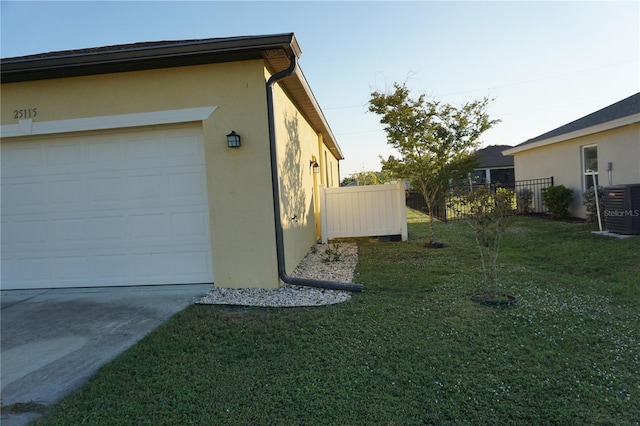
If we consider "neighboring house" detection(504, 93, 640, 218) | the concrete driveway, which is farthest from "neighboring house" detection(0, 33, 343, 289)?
"neighboring house" detection(504, 93, 640, 218)

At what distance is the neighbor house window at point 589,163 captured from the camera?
12.6 meters

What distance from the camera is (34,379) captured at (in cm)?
343

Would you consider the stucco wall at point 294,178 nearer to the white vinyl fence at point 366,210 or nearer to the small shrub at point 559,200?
the white vinyl fence at point 366,210

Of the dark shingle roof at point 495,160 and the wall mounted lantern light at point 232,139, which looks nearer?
the wall mounted lantern light at point 232,139

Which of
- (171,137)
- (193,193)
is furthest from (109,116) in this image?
(193,193)

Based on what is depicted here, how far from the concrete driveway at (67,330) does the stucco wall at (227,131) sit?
30.5 inches

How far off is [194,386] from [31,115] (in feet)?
16.7

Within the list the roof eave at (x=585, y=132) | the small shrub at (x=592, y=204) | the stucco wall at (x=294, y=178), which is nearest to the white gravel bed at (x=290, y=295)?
the stucco wall at (x=294, y=178)

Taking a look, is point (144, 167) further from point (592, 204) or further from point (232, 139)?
point (592, 204)

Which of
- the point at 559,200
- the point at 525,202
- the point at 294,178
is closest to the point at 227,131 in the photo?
the point at 294,178

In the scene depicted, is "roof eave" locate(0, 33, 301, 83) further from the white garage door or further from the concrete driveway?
the concrete driveway

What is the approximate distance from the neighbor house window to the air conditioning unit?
133 inches

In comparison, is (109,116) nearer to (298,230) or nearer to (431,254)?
(298,230)

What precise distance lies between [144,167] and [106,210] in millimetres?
883
